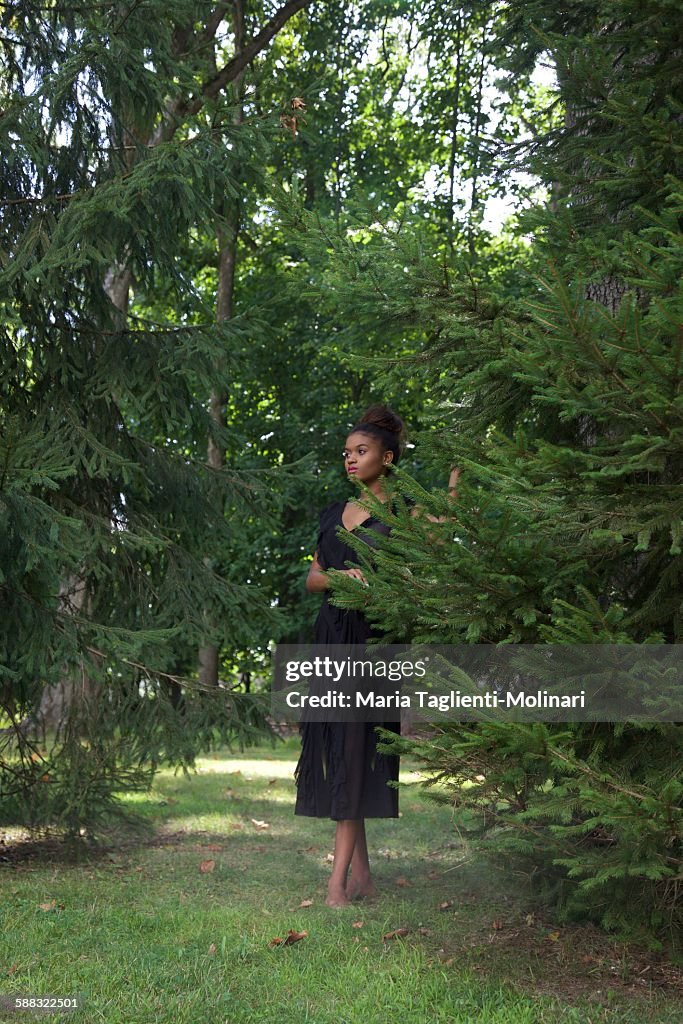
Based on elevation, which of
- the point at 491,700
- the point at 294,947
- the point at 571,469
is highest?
the point at 571,469

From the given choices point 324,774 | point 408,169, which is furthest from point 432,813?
point 408,169

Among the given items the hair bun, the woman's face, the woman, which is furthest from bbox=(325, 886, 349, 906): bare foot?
the hair bun

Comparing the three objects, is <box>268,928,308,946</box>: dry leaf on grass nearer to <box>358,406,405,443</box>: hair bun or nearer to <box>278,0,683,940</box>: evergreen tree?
<box>278,0,683,940</box>: evergreen tree

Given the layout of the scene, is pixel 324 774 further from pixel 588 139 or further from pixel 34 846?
pixel 588 139

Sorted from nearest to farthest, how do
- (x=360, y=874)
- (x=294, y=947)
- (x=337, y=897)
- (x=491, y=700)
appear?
(x=491, y=700) → (x=294, y=947) → (x=337, y=897) → (x=360, y=874)

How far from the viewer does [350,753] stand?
5.07 m

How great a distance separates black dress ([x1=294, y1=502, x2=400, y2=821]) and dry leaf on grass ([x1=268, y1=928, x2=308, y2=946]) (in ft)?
2.68

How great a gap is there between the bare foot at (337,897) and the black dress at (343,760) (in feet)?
1.10

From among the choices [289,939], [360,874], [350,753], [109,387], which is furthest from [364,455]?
[289,939]

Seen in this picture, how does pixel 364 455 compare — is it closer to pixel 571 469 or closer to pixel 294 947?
pixel 571 469

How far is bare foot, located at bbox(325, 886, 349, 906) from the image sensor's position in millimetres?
4922

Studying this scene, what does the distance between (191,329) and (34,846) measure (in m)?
3.46

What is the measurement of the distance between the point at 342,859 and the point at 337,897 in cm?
18

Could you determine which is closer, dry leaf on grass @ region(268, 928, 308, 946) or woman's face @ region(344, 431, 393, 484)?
dry leaf on grass @ region(268, 928, 308, 946)
